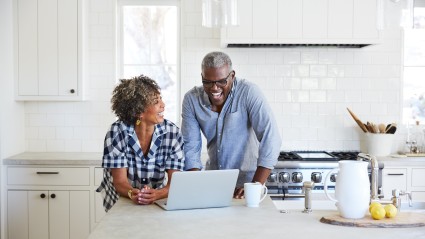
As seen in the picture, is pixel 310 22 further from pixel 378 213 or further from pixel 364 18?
pixel 378 213

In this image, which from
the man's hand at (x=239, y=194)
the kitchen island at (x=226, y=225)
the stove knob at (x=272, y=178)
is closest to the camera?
the kitchen island at (x=226, y=225)

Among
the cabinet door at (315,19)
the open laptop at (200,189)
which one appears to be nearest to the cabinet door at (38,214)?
the open laptop at (200,189)

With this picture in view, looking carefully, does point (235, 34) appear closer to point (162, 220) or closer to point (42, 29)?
point (42, 29)

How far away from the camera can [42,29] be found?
5.27 meters

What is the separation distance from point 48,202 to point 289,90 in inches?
92.7

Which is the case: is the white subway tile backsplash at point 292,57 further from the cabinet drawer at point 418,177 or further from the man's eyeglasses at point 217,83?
the man's eyeglasses at point 217,83

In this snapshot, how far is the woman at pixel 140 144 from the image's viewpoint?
3.14 meters

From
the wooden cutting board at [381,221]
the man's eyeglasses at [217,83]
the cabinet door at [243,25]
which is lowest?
the wooden cutting board at [381,221]

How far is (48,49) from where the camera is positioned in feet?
17.3

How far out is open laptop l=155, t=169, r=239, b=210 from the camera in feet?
9.28

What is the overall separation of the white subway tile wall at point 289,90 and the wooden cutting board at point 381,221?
9.51ft

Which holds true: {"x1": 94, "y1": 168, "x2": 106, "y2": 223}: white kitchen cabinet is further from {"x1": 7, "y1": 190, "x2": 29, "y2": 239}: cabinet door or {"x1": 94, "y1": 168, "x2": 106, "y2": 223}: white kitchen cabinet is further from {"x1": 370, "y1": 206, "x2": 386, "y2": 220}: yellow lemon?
{"x1": 370, "y1": 206, "x2": 386, "y2": 220}: yellow lemon

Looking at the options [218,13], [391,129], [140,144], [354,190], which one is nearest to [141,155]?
[140,144]

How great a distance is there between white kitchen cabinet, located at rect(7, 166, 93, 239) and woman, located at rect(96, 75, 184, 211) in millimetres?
1976
